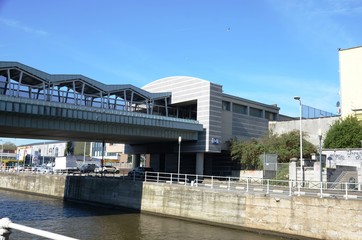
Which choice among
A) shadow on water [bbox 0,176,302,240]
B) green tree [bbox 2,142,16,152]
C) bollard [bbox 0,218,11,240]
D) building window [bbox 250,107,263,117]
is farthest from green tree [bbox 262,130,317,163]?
green tree [bbox 2,142,16,152]

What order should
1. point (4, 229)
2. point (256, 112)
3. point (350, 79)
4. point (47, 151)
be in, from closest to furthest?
point (4, 229)
point (350, 79)
point (256, 112)
point (47, 151)

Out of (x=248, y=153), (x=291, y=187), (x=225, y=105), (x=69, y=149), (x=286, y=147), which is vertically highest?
(x=225, y=105)

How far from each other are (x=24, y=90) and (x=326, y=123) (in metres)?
39.7

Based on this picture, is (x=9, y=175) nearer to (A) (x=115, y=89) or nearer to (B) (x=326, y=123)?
(A) (x=115, y=89)

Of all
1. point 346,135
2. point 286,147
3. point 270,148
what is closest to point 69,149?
point 270,148

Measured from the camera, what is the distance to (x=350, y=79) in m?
52.4

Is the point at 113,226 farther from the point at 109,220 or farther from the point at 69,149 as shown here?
the point at 69,149

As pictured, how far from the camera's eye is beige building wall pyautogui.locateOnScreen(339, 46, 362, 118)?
5131cm

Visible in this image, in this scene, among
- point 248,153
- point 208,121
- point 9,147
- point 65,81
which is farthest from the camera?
point 9,147

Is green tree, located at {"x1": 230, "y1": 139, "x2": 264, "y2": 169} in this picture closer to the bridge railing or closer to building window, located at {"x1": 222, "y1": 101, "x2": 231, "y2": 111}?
building window, located at {"x1": 222, "y1": 101, "x2": 231, "y2": 111}

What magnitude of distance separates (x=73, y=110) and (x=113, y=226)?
46.6ft

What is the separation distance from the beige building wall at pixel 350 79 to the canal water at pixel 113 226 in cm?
3331

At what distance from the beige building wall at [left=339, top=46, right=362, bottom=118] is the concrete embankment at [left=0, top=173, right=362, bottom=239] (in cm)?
3054

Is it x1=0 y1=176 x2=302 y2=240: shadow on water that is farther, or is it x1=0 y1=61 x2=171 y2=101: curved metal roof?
x1=0 y1=61 x2=171 y2=101: curved metal roof
